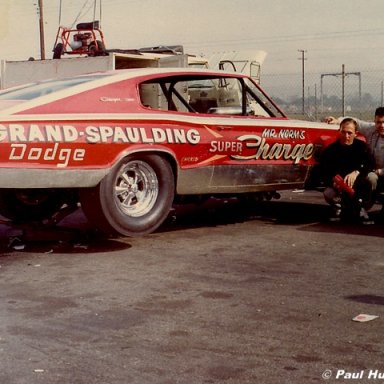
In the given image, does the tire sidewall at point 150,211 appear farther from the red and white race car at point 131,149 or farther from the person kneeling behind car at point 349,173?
the person kneeling behind car at point 349,173

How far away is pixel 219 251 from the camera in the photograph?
6.23 meters

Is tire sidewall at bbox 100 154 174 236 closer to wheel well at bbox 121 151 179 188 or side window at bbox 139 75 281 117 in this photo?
wheel well at bbox 121 151 179 188

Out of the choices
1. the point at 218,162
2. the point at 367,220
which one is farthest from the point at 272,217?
the point at 218,162

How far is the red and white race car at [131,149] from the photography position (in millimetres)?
5742

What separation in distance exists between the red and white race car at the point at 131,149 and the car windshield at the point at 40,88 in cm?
2

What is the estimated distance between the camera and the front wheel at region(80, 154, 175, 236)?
6094mm

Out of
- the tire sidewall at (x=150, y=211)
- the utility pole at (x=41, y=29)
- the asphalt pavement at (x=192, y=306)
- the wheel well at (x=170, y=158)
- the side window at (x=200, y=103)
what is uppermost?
the utility pole at (x=41, y=29)

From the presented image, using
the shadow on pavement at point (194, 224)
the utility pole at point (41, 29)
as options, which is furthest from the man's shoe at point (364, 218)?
the utility pole at point (41, 29)

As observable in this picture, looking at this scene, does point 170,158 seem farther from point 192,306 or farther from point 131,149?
point 192,306

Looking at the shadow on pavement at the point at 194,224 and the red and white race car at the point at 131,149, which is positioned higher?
the red and white race car at the point at 131,149

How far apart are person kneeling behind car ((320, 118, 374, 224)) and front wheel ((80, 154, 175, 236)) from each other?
215cm

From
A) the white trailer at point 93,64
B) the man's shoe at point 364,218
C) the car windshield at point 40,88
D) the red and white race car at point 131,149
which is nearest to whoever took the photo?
the red and white race car at point 131,149

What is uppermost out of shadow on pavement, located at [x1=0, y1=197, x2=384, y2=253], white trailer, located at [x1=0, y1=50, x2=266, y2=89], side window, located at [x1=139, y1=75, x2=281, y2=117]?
white trailer, located at [x1=0, y1=50, x2=266, y2=89]

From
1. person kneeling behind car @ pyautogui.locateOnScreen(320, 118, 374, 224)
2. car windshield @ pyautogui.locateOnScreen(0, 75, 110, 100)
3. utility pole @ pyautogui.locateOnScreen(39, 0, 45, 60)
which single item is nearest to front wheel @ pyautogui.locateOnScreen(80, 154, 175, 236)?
car windshield @ pyautogui.locateOnScreen(0, 75, 110, 100)
